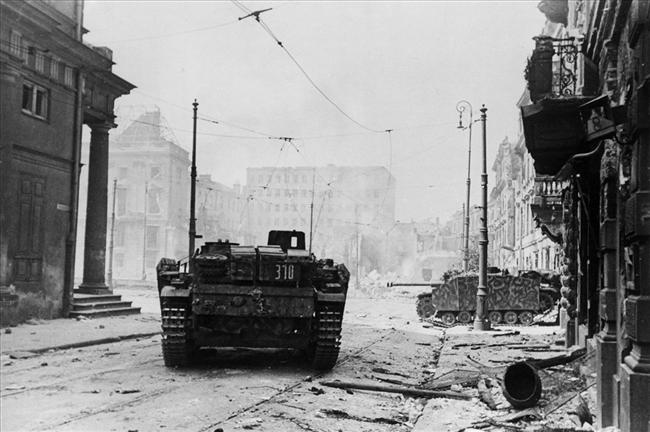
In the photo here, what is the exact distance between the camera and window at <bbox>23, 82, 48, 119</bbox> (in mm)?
17791

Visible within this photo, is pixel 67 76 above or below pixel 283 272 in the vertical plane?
above

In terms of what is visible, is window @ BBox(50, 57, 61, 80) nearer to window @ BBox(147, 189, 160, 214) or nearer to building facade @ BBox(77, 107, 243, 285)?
building facade @ BBox(77, 107, 243, 285)

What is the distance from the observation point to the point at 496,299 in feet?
78.7

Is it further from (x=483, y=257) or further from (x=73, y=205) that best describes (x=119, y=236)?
(x=483, y=257)

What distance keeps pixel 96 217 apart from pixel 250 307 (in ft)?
44.2

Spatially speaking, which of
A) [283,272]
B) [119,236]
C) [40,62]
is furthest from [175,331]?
[119,236]

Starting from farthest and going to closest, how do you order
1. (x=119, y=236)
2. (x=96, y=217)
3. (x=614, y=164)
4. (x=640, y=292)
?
(x=119, y=236)
(x=96, y=217)
(x=614, y=164)
(x=640, y=292)

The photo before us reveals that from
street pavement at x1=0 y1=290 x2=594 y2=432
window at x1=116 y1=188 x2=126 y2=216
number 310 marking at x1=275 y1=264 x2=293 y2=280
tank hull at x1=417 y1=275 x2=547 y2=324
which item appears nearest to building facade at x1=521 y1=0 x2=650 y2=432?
street pavement at x1=0 y1=290 x2=594 y2=432

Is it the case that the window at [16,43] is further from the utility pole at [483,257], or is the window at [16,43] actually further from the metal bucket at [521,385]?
the metal bucket at [521,385]

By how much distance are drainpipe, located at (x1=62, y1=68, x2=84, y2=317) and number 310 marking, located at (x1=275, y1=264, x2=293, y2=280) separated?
10.5 metres

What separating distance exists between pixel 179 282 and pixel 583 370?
6171 mm

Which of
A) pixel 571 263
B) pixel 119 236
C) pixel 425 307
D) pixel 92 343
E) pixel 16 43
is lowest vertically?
pixel 92 343

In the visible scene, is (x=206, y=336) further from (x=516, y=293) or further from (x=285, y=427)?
(x=516, y=293)

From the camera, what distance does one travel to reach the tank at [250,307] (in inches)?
412
